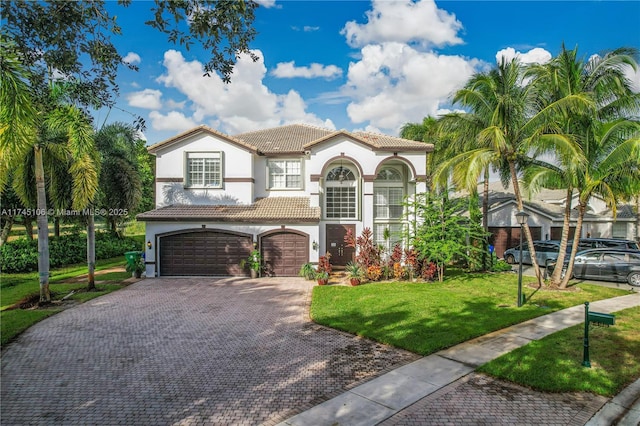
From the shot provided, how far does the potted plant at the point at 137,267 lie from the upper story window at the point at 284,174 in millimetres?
7927

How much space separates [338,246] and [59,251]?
17.0 m

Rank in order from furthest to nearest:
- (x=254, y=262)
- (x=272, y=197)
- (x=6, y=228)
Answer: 1. (x=6, y=228)
2. (x=272, y=197)
3. (x=254, y=262)

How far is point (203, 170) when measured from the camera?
67.5ft

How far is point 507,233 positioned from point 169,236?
22.0m

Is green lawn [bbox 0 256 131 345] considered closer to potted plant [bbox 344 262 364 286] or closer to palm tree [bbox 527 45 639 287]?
potted plant [bbox 344 262 364 286]

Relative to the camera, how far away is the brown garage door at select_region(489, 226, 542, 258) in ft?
84.4

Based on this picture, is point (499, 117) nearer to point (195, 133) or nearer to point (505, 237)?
point (505, 237)

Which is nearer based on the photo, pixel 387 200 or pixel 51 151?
pixel 51 151

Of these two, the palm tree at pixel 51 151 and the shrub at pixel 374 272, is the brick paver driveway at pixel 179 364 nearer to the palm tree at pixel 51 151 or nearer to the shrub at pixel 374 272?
the palm tree at pixel 51 151

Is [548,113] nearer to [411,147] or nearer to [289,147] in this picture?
[411,147]

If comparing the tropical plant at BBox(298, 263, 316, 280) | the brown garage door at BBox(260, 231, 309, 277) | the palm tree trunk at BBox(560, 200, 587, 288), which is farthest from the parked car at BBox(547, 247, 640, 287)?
the brown garage door at BBox(260, 231, 309, 277)

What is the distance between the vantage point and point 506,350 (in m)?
9.10

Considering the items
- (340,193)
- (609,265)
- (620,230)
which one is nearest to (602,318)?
(609,265)

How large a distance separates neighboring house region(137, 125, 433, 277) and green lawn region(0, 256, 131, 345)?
2941mm
